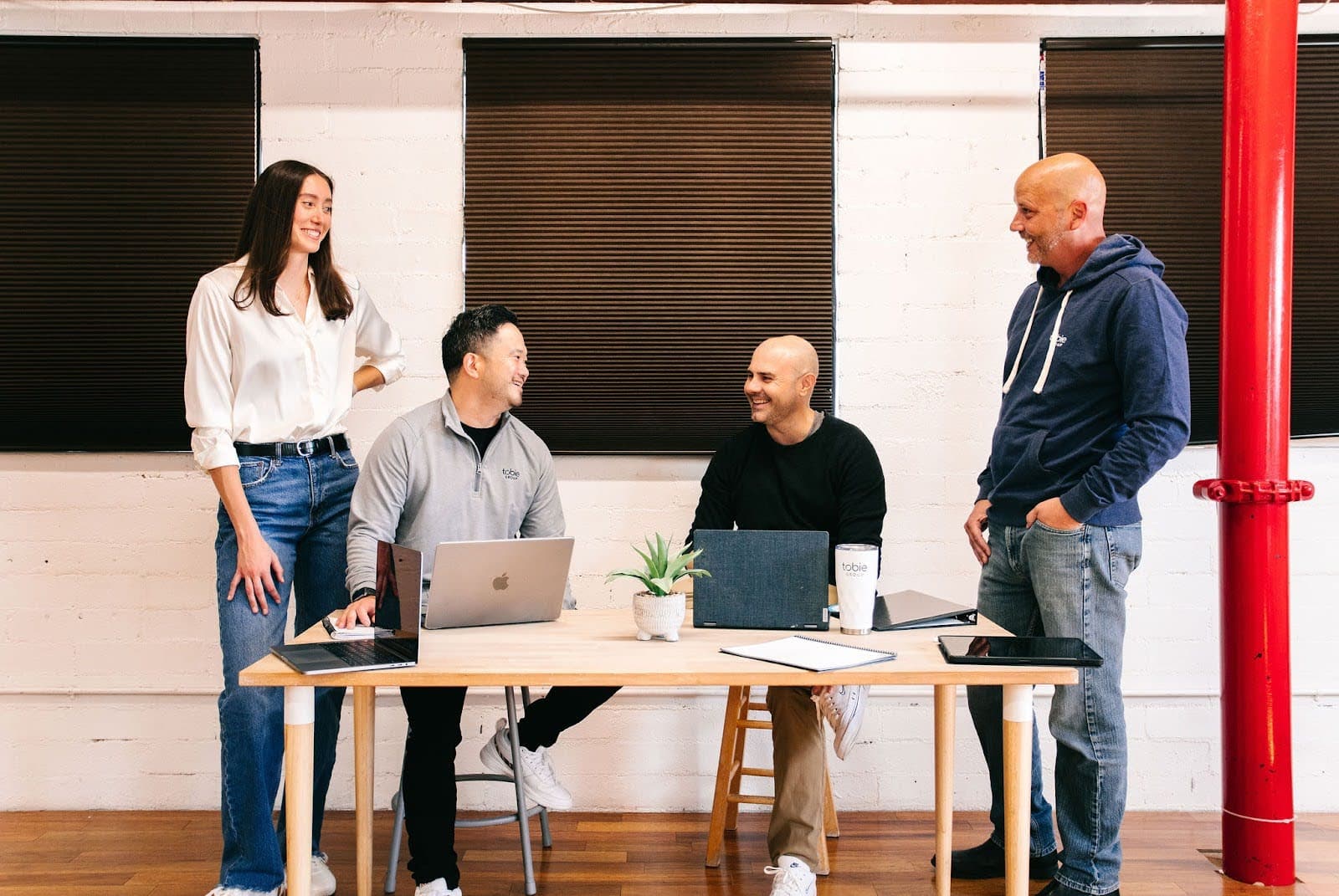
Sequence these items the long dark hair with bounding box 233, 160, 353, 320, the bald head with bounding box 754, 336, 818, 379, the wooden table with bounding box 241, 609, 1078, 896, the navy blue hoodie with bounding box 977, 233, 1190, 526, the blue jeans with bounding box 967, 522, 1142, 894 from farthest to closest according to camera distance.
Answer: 1. the bald head with bounding box 754, 336, 818, 379
2. the long dark hair with bounding box 233, 160, 353, 320
3. the blue jeans with bounding box 967, 522, 1142, 894
4. the navy blue hoodie with bounding box 977, 233, 1190, 526
5. the wooden table with bounding box 241, 609, 1078, 896

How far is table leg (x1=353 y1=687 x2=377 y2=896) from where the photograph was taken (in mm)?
2393

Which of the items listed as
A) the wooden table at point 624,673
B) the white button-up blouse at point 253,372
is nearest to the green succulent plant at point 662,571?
the wooden table at point 624,673

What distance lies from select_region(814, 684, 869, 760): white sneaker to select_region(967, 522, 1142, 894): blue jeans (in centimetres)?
47

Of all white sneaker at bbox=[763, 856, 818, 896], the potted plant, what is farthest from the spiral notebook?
white sneaker at bbox=[763, 856, 818, 896]

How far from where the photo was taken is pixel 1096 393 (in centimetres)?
247

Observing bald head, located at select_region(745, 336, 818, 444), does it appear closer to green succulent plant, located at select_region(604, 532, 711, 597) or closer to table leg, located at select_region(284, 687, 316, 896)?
green succulent plant, located at select_region(604, 532, 711, 597)

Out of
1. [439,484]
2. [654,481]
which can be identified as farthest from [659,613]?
[654,481]

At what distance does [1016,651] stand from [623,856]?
1.49 meters

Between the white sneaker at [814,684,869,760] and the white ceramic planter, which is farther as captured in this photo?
the white sneaker at [814,684,869,760]

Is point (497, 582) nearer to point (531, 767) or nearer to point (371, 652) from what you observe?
point (371, 652)

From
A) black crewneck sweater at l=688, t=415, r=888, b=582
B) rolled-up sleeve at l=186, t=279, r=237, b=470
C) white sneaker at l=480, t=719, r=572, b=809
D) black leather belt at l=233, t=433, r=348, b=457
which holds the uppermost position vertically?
rolled-up sleeve at l=186, t=279, r=237, b=470

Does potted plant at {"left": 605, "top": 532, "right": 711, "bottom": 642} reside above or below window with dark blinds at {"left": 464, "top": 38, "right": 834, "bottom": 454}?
below

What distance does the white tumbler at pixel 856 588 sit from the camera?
2.12 metres

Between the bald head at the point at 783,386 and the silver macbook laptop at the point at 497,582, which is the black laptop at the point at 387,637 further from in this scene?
the bald head at the point at 783,386
